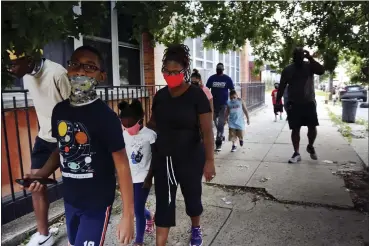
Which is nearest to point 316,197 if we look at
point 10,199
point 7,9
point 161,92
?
point 161,92

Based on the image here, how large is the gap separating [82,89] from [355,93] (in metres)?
24.1

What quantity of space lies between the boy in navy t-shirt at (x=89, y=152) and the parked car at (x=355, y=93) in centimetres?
2349

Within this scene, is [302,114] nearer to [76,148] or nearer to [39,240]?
[39,240]

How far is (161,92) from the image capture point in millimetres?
2811

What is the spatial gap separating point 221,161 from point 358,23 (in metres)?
3.26

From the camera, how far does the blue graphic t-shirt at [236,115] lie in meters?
7.11

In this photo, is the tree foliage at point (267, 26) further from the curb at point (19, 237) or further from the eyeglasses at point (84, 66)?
the curb at point (19, 237)

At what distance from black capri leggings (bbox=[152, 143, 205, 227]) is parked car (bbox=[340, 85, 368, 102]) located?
74.0 feet

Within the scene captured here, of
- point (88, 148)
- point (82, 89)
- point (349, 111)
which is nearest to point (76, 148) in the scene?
point (88, 148)

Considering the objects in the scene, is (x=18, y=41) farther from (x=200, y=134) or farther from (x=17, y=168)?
(x=17, y=168)

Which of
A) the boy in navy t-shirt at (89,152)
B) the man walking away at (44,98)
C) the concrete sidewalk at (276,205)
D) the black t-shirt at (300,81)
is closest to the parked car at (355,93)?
the concrete sidewalk at (276,205)

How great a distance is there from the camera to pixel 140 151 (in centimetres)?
288

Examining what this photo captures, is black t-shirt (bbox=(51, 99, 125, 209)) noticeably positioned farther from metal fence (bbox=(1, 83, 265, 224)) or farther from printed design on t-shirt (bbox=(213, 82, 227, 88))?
printed design on t-shirt (bbox=(213, 82, 227, 88))

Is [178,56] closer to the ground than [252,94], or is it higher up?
higher up
